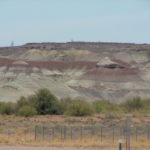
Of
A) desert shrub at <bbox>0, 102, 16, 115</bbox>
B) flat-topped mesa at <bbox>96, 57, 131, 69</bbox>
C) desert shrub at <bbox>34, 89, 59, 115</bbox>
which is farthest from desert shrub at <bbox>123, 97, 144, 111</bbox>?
flat-topped mesa at <bbox>96, 57, 131, 69</bbox>

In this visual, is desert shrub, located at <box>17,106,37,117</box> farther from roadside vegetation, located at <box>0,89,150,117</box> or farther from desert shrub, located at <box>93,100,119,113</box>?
desert shrub, located at <box>93,100,119,113</box>

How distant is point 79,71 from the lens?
126 metres

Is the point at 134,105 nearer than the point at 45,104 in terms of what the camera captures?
No

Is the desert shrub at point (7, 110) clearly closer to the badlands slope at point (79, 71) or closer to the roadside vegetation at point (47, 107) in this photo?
the roadside vegetation at point (47, 107)

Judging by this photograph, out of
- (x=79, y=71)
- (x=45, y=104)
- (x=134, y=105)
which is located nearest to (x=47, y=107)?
(x=45, y=104)

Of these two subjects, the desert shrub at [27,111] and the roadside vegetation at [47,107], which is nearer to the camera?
the desert shrub at [27,111]

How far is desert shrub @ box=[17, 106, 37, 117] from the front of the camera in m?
61.3

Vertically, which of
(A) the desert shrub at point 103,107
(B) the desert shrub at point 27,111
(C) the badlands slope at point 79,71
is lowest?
(B) the desert shrub at point 27,111

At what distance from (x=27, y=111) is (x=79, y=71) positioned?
64.8 meters

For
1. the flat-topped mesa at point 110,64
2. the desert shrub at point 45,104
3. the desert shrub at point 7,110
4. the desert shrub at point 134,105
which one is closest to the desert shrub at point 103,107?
the desert shrub at point 134,105

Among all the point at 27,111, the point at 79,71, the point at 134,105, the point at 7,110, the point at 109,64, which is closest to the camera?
the point at 27,111

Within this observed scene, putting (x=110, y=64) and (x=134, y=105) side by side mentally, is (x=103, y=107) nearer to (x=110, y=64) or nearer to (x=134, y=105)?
(x=134, y=105)

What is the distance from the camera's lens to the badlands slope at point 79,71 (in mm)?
96500

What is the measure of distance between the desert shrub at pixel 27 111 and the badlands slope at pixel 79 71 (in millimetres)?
22433
